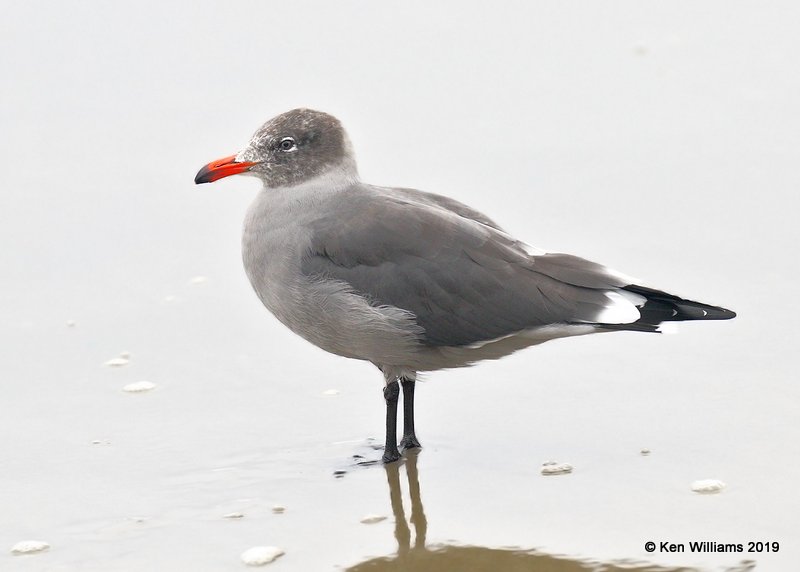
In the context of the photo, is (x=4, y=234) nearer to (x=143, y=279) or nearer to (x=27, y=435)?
(x=143, y=279)

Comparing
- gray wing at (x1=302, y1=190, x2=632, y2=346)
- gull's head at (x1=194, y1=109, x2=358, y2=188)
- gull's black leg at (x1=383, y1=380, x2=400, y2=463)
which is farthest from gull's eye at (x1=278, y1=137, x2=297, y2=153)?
gull's black leg at (x1=383, y1=380, x2=400, y2=463)

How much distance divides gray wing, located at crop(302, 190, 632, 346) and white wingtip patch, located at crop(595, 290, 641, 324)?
23 millimetres

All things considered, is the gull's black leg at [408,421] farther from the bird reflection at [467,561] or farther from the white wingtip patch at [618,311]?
the white wingtip patch at [618,311]

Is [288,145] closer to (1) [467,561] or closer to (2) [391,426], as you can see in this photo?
(2) [391,426]

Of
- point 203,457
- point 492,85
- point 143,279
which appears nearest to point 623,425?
point 203,457

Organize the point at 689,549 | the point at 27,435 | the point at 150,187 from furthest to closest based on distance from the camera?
the point at 150,187 < the point at 27,435 < the point at 689,549

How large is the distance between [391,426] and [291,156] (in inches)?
50.8

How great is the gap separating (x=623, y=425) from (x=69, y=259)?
372 cm

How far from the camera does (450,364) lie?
587 centimetres

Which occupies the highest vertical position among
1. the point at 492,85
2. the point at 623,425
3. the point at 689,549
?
the point at 492,85

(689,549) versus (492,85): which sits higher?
(492,85)

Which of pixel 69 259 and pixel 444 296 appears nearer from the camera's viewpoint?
pixel 444 296

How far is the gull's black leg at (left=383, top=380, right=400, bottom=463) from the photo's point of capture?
587cm

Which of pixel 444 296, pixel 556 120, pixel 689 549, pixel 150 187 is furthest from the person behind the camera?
pixel 556 120
